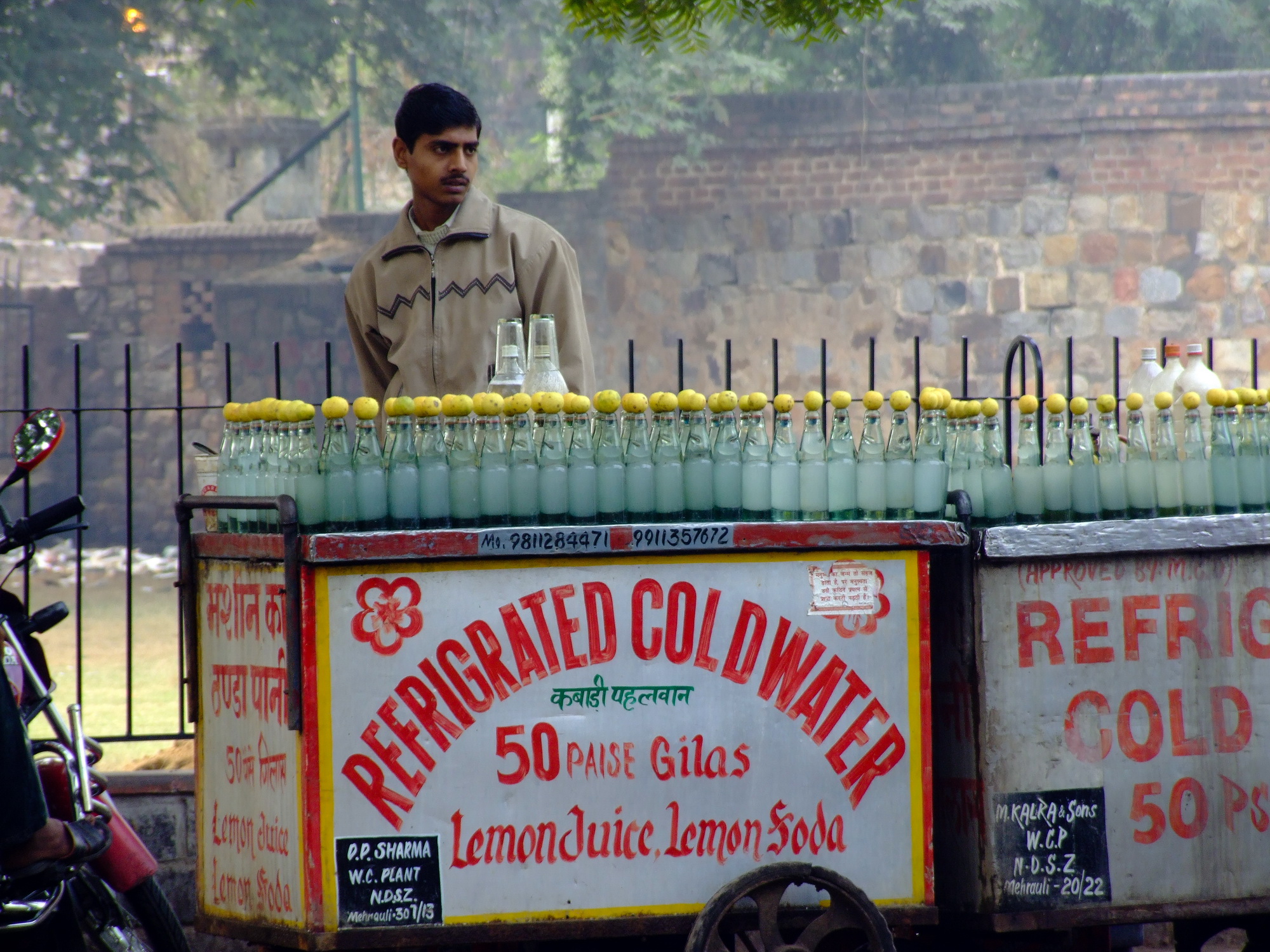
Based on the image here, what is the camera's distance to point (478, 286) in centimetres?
392

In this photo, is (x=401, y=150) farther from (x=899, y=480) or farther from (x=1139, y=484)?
(x=1139, y=484)

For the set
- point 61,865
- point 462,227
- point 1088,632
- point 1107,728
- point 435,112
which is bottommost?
point 61,865

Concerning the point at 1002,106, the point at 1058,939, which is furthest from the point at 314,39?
the point at 1058,939

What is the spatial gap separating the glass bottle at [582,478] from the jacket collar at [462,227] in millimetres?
1112

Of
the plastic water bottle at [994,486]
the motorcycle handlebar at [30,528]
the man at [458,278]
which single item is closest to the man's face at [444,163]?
the man at [458,278]

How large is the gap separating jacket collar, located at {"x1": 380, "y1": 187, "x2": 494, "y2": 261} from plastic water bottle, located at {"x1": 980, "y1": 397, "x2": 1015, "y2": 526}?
5.02 feet

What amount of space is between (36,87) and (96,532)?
4645mm

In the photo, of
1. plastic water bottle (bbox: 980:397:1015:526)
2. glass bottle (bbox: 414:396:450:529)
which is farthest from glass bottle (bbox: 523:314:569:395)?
plastic water bottle (bbox: 980:397:1015:526)

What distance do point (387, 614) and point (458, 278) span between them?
4.44ft

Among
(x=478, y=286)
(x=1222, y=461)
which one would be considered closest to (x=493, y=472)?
(x=478, y=286)

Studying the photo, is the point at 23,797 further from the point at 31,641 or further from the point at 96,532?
the point at 96,532

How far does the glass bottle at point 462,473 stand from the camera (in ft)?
9.78

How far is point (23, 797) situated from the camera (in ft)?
9.24

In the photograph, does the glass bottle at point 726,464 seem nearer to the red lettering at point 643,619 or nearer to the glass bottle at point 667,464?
the glass bottle at point 667,464
